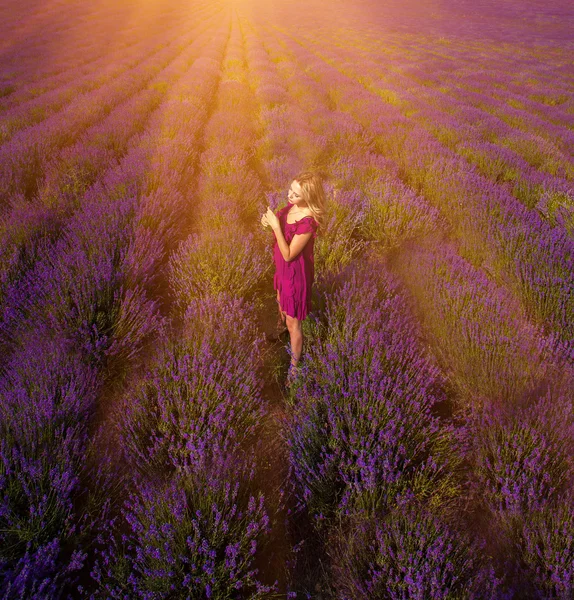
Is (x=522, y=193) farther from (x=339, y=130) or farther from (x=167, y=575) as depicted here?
(x=167, y=575)

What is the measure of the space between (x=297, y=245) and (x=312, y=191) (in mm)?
328

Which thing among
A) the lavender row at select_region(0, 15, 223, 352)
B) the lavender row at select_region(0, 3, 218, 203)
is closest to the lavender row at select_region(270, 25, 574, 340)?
the lavender row at select_region(0, 15, 223, 352)

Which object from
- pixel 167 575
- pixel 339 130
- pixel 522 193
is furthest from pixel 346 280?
pixel 339 130

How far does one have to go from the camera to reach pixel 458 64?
15609mm

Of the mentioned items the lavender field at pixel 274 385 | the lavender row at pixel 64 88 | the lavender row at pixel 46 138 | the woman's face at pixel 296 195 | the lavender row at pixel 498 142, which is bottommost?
the lavender row at pixel 498 142

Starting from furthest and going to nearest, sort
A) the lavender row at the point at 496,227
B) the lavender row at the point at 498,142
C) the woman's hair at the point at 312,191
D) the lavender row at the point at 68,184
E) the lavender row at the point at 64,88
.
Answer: the lavender row at the point at 64,88
the lavender row at the point at 498,142
the lavender row at the point at 68,184
the lavender row at the point at 496,227
the woman's hair at the point at 312,191

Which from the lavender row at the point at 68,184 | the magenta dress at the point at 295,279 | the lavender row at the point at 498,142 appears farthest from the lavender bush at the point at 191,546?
the lavender row at the point at 498,142

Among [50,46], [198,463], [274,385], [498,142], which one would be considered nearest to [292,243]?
[274,385]

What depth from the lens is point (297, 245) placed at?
84.6 inches

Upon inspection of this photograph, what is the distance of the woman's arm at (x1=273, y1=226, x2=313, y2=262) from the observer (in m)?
2.12

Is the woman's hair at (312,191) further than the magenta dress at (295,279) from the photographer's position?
No

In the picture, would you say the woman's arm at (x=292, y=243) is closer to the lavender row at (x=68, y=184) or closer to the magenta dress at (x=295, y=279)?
the magenta dress at (x=295, y=279)

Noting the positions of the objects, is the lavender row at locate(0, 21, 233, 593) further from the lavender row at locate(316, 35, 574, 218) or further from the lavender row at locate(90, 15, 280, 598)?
the lavender row at locate(316, 35, 574, 218)

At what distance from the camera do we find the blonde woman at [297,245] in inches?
83.5
